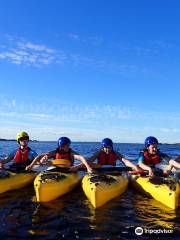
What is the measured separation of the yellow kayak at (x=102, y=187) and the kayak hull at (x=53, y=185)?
0.62 metres

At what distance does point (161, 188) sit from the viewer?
31.6ft

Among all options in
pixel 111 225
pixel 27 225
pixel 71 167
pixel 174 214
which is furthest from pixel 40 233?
pixel 71 167

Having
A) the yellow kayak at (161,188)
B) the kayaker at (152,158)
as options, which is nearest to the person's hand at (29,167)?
the yellow kayak at (161,188)

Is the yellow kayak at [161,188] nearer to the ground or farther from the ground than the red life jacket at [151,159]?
nearer to the ground

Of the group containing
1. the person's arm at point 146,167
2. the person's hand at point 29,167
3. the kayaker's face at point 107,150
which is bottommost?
the person's hand at point 29,167

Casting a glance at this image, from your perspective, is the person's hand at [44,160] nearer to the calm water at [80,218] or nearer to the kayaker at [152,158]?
the calm water at [80,218]

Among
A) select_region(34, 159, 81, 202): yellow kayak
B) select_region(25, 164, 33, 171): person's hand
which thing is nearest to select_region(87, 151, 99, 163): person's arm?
select_region(34, 159, 81, 202): yellow kayak

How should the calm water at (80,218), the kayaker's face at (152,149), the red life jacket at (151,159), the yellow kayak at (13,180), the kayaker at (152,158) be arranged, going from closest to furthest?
the calm water at (80,218) → the yellow kayak at (13,180) → the kayaker at (152,158) → the kayaker's face at (152,149) → the red life jacket at (151,159)

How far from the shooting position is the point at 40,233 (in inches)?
280

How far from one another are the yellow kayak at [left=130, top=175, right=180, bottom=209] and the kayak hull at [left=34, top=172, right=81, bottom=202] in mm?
2246

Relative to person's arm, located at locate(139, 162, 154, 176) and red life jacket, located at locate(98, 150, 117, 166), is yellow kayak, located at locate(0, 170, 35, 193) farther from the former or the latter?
person's arm, located at locate(139, 162, 154, 176)

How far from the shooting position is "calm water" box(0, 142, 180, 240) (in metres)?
7.10

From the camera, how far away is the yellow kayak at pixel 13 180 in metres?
10.6

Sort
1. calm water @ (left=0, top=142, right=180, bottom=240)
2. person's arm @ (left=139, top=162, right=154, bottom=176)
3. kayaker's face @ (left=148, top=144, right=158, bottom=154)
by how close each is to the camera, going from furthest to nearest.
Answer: kayaker's face @ (left=148, top=144, right=158, bottom=154) → person's arm @ (left=139, top=162, right=154, bottom=176) → calm water @ (left=0, top=142, right=180, bottom=240)
